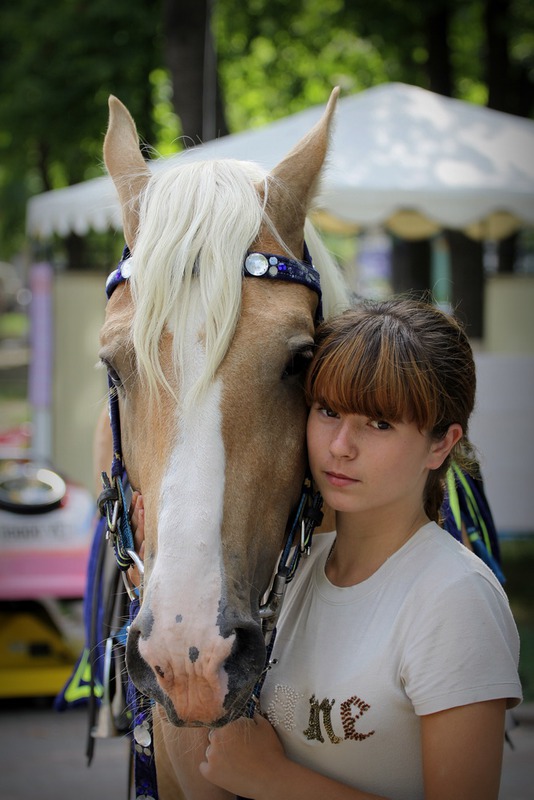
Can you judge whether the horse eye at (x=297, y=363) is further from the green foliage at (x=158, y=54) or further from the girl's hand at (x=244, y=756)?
the green foliage at (x=158, y=54)

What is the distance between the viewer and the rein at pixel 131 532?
1.71 meters

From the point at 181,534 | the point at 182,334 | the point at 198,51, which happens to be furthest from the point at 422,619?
the point at 198,51


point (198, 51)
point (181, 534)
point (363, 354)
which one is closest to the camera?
point (181, 534)

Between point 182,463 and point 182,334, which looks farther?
point 182,334

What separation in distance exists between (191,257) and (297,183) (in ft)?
1.38

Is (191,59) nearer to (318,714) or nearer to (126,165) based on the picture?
(126,165)

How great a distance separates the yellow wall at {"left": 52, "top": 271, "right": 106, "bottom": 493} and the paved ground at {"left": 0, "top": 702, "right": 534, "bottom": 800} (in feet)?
9.20

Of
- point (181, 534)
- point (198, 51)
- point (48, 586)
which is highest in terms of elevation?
point (198, 51)

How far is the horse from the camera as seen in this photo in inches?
56.8

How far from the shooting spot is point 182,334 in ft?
5.49

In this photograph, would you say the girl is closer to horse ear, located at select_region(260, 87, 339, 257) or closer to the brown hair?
the brown hair

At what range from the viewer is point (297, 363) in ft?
5.82

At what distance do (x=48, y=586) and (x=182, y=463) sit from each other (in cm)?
415

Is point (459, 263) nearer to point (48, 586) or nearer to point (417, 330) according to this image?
point (48, 586)
